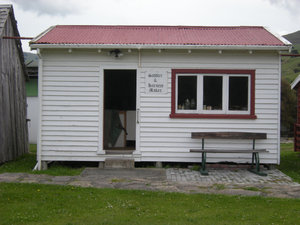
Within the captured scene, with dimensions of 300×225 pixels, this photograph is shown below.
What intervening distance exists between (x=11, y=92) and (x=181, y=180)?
6.71 meters

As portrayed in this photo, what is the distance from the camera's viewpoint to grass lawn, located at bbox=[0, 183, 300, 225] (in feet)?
16.3

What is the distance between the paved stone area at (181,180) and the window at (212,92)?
1.54 meters

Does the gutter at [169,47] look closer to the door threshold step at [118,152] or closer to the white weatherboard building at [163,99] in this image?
the white weatherboard building at [163,99]

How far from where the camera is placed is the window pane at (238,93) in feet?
29.7

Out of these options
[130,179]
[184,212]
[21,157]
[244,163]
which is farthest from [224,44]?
[21,157]

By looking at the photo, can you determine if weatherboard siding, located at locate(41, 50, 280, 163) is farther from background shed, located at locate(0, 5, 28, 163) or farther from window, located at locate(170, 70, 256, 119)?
background shed, located at locate(0, 5, 28, 163)

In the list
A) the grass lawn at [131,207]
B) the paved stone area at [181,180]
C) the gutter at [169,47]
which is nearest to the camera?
the grass lawn at [131,207]

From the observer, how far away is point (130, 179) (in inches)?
303

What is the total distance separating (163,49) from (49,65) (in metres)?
2.95

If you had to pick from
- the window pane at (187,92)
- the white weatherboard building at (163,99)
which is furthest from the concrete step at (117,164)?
the window pane at (187,92)

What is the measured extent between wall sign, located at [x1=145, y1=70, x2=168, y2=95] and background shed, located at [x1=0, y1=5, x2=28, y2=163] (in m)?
4.46

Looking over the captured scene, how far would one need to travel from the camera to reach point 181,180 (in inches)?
301

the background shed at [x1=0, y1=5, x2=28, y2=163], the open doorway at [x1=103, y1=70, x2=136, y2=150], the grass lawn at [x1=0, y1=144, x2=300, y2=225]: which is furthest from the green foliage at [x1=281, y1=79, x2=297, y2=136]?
the grass lawn at [x1=0, y1=144, x2=300, y2=225]

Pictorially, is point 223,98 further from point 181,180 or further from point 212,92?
point 181,180
